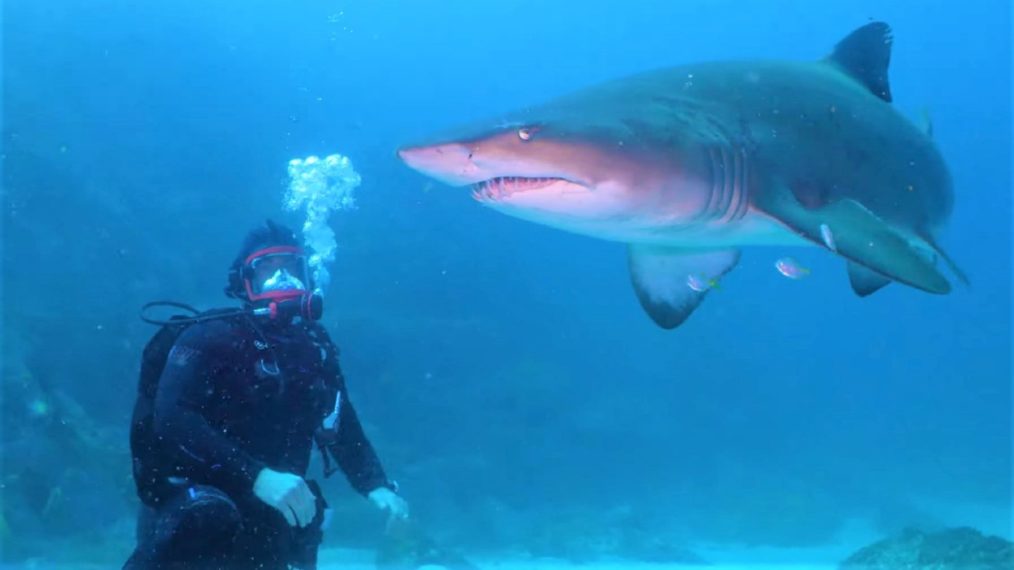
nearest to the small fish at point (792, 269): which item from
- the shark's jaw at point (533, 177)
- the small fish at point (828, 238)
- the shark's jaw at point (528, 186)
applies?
the small fish at point (828, 238)

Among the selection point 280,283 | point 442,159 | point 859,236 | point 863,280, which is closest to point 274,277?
point 280,283

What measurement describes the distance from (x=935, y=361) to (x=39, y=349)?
76.5 metres

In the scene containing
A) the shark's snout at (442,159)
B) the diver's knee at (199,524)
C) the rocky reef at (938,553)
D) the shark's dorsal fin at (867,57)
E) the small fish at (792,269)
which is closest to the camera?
the shark's snout at (442,159)

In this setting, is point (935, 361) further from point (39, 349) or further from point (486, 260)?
point (39, 349)

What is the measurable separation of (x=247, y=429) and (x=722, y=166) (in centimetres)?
290

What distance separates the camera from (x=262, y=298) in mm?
4016

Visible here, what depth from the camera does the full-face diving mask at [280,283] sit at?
12.9 ft

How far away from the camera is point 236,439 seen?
11.7 feet

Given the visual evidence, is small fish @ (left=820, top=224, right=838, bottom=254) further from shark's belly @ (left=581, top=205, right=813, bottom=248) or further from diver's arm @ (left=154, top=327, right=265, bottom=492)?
diver's arm @ (left=154, top=327, right=265, bottom=492)

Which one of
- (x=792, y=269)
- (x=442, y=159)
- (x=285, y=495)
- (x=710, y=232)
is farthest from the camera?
(x=792, y=269)

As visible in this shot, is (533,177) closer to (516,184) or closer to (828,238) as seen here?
(516,184)

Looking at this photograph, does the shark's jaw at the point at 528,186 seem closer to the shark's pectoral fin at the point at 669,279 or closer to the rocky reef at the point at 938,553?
the shark's pectoral fin at the point at 669,279

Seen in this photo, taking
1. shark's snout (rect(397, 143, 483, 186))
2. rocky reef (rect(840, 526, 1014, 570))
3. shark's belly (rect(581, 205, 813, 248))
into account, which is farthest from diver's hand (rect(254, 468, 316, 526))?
rocky reef (rect(840, 526, 1014, 570))

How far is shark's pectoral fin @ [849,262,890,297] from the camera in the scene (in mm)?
4207
